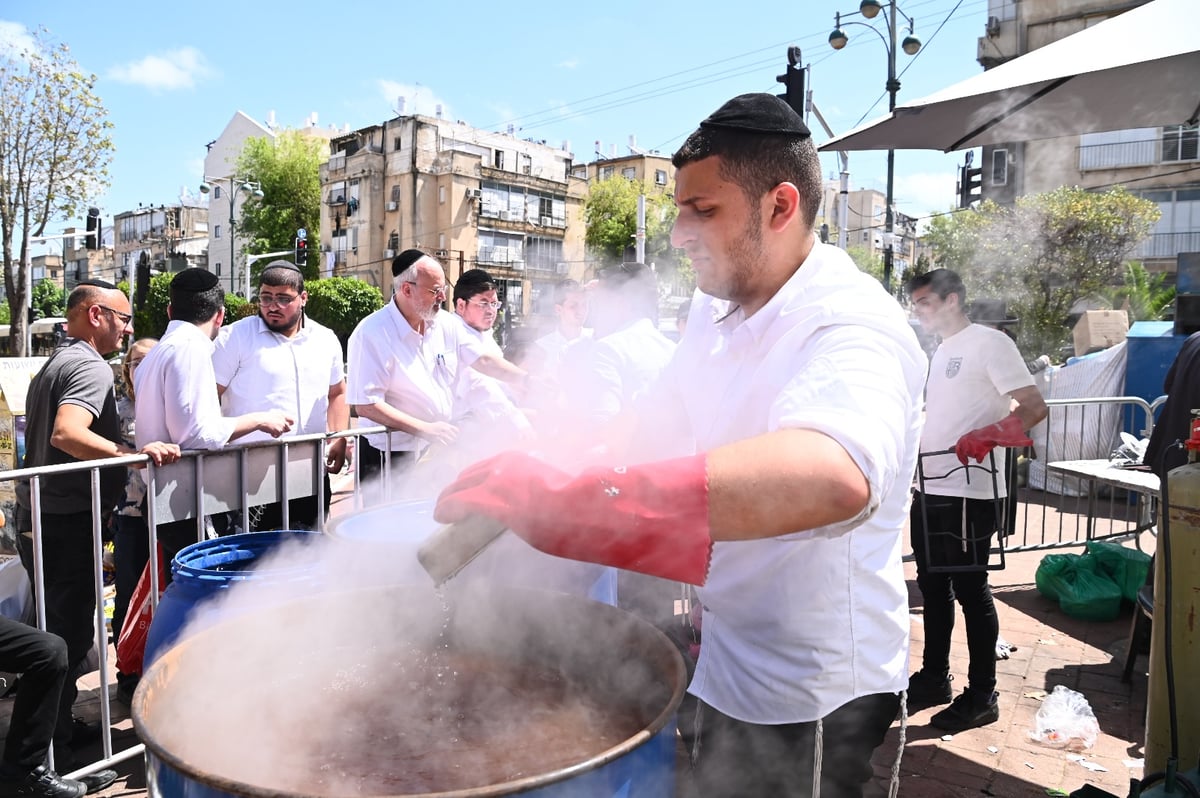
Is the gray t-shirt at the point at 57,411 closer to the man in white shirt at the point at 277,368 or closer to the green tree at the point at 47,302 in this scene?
the man in white shirt at the point at 277,368

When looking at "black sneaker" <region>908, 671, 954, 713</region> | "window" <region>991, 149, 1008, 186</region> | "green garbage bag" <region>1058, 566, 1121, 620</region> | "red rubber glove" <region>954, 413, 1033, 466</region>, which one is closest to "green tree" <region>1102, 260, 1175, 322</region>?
"window" <region>991, 149, 1008, 186</region>

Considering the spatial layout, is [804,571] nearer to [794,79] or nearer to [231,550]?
[231,550]

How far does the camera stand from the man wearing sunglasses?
11.1 feet

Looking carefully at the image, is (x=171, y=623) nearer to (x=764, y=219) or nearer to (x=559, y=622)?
(x=559, y=622)

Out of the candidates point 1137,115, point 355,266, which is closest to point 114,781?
point 1137,115

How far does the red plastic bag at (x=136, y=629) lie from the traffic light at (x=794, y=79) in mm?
5896

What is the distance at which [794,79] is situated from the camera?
681cm

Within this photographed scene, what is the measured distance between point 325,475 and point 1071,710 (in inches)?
148

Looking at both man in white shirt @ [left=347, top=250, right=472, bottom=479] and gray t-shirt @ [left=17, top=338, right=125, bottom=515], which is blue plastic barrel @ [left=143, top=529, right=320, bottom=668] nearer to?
gray t-shirt @ [left=17, top=338, right=125, bottom=515]

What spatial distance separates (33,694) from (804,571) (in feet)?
9.78

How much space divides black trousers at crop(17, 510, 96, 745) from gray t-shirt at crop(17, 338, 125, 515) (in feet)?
0.26

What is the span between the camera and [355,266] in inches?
1998

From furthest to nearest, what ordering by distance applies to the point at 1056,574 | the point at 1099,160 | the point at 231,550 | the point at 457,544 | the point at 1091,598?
the point at 1099,160
the point at 1056,574
the point at 1091,598
the point at 231,550
the point at 457,544

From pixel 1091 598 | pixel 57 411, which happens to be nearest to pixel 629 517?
pixel 57 411
